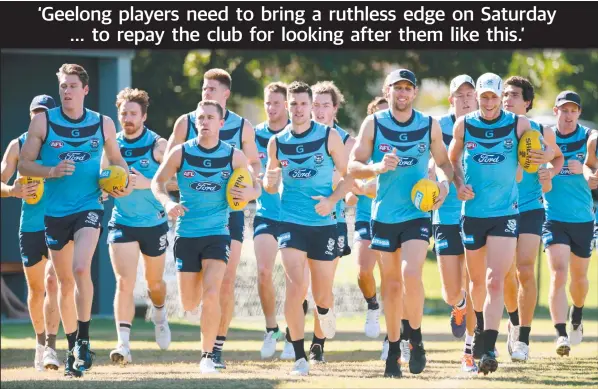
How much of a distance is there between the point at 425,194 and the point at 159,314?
4.32 m

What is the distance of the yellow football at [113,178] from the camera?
40.2 ft

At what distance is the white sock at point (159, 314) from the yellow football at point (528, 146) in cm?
457

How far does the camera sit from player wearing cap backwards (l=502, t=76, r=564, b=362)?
43.2 ft

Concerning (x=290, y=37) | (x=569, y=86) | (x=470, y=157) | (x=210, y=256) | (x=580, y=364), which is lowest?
(x=580, y=364)

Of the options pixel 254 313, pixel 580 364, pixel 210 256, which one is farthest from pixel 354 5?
pixel 254 313

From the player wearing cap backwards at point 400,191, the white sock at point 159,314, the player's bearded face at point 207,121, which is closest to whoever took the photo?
the player wearing cap backwards at point 400,191

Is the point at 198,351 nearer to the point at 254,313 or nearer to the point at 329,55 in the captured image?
the point at 254,313

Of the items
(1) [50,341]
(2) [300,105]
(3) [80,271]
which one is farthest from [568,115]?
(1) [50,341]

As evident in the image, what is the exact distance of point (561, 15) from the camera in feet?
44.4

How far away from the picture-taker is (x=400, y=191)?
1189 centimetres

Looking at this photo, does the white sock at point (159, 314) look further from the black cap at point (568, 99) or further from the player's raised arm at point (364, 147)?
the black cap at point (568, 99)

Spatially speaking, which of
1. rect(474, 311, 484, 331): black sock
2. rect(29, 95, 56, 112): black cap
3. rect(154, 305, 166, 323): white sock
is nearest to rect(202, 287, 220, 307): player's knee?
rect(474, 311, 484, 331): black sock

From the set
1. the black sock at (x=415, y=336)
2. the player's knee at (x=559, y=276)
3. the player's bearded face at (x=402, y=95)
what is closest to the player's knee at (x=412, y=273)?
the black sock at (x=415, y=336)

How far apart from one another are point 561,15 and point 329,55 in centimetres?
1200
